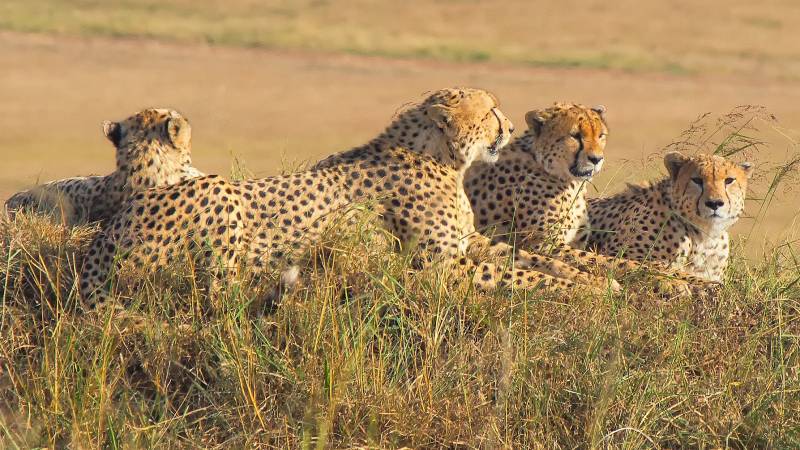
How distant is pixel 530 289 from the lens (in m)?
4.02

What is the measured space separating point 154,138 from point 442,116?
946 mm

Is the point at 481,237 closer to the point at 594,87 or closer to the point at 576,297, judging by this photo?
the point at 576,297

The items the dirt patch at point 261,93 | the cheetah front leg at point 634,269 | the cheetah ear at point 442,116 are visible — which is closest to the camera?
the cheetah front leg at point 634,269

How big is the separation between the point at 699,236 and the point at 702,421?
45.2 inches

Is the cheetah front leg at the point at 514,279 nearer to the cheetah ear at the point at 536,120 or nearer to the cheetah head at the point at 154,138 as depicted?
the cheetah ear at the point at 536,120

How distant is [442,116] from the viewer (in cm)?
433

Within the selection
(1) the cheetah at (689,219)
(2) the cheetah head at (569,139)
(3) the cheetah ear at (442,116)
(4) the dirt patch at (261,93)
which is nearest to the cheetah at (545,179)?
(2) the cheetah head at (569,139)

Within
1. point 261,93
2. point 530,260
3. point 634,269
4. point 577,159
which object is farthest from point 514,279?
point 261,93

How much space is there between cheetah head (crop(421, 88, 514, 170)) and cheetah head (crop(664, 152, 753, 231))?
2.15ft

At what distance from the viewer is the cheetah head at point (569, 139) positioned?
4598mm

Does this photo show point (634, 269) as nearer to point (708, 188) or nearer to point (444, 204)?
point (708, 188)

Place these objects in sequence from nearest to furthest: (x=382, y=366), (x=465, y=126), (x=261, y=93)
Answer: (x=382, y=366) → (x=465, y=126) → (x=261, y=93)

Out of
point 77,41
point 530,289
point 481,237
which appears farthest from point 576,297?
point 77,41

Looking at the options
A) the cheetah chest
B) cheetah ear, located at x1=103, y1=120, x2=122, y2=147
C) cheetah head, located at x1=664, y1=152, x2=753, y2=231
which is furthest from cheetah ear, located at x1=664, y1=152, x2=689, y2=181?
cheetah ear, located at x1=103, y1=120, x2=122, y2=147
